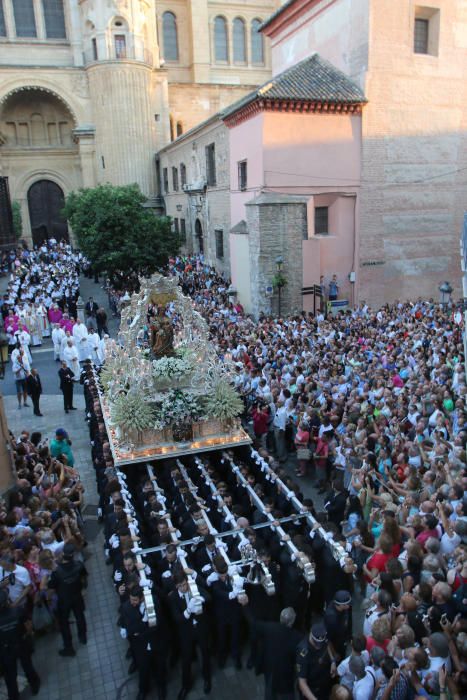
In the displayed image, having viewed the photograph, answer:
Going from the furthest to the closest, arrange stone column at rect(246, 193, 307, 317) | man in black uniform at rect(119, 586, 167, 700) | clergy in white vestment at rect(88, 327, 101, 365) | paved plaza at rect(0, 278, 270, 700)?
stone column at rect(246, 193, 307, 317) < clergy in white vestment at rect(88, 327, 101, 365) < paved plaza at rect(0, 278, 270, 700) < man in black uniform at rect(119, 586, 167, 700)

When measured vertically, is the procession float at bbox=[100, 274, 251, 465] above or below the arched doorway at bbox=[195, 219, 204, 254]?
below

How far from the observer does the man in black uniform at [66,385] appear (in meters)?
14.3

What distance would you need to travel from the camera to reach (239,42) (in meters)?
48.2

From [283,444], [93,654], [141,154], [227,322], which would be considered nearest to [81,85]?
[141,154]

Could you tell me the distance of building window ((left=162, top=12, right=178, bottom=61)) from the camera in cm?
4603

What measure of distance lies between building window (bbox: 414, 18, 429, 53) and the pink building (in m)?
0.04

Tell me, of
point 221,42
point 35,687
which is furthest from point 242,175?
point 221,42

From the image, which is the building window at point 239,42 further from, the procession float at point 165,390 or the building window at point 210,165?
the procession float at point 165,390

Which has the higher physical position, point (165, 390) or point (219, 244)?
point (219, 244)

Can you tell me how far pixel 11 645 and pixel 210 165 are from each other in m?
26.8

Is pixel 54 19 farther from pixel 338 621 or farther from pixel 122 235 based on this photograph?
pixel 338 621

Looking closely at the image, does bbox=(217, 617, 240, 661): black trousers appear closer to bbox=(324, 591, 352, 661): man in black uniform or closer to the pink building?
bbox=(324, 591, 352, 661): man in black uniform

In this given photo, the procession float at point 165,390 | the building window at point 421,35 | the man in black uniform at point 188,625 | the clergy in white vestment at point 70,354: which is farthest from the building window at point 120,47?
the man in black uniform at point 188,625

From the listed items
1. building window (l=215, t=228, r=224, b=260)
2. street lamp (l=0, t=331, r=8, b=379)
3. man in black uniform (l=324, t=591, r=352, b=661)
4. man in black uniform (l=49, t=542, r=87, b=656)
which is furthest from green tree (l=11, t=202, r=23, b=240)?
man in black uniform (l=324, t=591, r=352, b=661)
